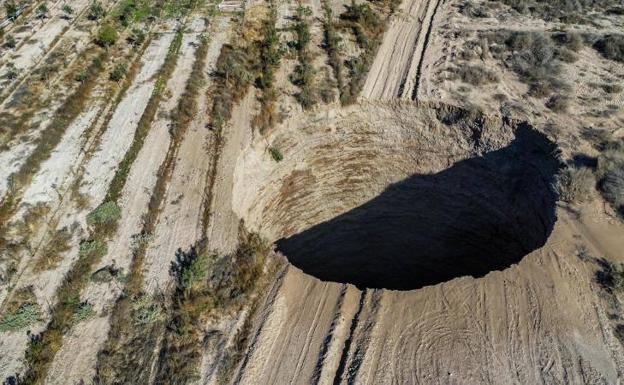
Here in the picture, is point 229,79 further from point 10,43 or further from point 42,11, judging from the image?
point 42,11

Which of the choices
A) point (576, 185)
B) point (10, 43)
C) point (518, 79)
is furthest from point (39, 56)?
point (576, 185)

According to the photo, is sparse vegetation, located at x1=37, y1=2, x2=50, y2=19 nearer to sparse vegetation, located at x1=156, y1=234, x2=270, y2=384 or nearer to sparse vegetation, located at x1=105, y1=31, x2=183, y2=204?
sparse vegetation, located at x1=105, y1=31, x2=183, y2=204

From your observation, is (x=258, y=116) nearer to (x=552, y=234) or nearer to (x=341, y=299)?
(x=341, y=299)

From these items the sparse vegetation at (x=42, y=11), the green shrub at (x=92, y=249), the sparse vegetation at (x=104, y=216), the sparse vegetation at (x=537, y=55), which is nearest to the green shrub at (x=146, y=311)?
the green shrub at (x=92, y=249)

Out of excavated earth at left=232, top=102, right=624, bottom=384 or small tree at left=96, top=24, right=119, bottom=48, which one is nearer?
excavated earth at left=232, top=102, right=624, bottom=384

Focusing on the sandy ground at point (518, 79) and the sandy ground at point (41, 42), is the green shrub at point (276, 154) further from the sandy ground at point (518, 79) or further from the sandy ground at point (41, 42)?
the sandy ground at point (41, 42)

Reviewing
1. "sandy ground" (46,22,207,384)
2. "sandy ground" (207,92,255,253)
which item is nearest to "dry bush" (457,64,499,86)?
"sandy ground" (207,92,255,253)

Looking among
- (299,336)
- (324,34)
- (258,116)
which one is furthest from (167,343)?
(324,34)
